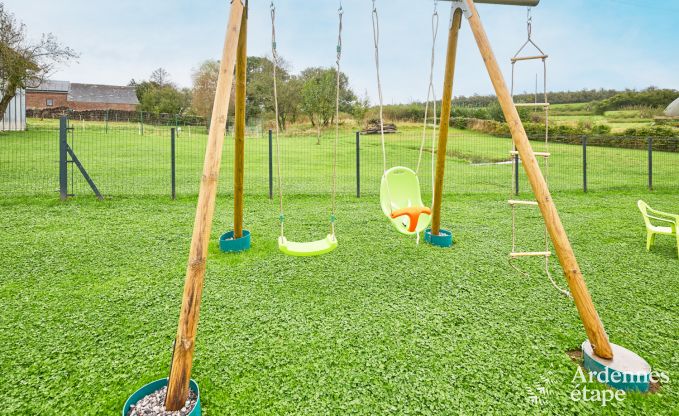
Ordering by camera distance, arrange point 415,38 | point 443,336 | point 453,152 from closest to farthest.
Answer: point 443,336 → point 415,38 → point 453,152

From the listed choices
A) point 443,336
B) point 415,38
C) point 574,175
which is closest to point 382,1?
point 415,38

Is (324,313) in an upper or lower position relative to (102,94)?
lower

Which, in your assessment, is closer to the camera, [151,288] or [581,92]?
[151,288]

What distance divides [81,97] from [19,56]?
33.5 m

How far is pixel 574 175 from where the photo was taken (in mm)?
14008

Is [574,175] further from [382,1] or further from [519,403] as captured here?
[519,403]

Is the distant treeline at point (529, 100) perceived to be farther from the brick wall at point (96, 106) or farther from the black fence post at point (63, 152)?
the brick wall at point (96, 106)

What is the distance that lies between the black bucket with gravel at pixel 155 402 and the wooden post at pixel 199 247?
5 centimetres

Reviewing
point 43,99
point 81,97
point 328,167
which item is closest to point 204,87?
point 81,97

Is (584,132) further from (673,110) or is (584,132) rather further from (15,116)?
(15,116)

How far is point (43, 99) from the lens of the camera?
52.8m

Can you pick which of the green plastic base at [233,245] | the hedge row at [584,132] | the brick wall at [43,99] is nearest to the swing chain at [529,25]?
the green plastic base at [233,245]

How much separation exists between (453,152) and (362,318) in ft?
56.8

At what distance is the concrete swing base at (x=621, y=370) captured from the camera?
2408 mm
